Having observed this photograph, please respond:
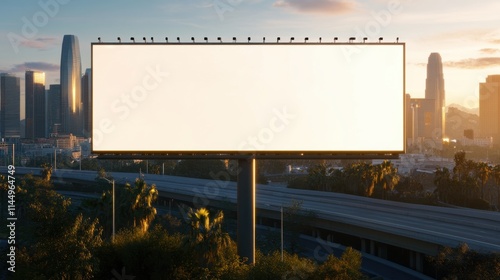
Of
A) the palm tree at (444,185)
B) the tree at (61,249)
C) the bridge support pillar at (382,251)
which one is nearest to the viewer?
the tree at (61,249)

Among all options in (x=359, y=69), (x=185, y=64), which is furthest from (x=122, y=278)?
(x=359, y=69)

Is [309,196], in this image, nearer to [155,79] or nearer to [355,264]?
[355,264]

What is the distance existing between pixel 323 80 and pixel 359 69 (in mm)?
1754

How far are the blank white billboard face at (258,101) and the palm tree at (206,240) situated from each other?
143 inches

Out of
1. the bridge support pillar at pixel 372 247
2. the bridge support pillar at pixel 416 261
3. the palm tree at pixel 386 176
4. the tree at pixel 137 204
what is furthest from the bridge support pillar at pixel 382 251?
the palm tree at pixel 386 176

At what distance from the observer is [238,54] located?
2688 cm

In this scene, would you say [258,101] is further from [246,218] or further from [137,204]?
[137,204]

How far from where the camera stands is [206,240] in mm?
27766

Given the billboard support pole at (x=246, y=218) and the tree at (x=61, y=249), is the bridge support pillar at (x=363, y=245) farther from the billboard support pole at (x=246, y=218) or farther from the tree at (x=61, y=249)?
the tree at (x=61, y=249)

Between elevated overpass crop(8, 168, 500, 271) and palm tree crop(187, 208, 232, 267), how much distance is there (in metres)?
17.3

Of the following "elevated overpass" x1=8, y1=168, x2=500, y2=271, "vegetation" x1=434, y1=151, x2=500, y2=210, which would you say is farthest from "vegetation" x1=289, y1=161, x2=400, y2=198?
"vegetation" x1=434, y1=151, x2=500, y2=210

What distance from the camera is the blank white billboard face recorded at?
87.7 ft

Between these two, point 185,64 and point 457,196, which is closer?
point 185,64

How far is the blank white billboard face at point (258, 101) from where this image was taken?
26719 mm
